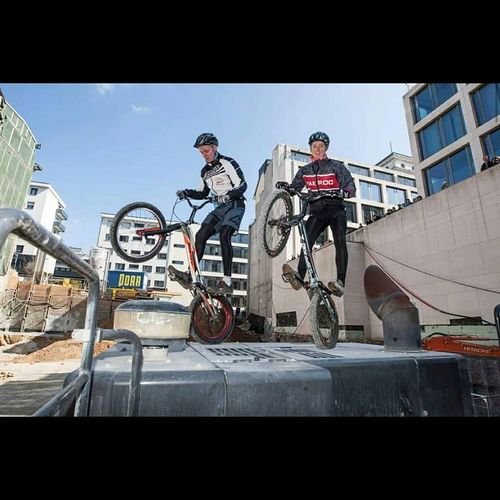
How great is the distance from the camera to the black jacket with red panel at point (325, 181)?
4969 millimetres

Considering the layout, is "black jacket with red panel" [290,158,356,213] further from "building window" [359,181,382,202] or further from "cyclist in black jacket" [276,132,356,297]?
"building window" [359,181,382,202]

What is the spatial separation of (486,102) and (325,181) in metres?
21.1

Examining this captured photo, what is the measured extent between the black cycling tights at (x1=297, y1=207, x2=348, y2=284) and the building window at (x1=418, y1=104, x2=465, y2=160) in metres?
21.3

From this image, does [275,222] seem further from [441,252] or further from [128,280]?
[128,280]

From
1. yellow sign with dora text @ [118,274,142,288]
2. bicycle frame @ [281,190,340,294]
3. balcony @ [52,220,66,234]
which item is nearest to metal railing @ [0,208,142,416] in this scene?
bicycle frame @ [281,190,340,294]

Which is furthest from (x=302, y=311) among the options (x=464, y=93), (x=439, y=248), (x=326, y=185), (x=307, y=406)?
(x=464, y=93)

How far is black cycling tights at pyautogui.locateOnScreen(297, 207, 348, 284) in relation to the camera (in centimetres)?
467

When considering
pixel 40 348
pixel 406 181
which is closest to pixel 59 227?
pixel 40 348

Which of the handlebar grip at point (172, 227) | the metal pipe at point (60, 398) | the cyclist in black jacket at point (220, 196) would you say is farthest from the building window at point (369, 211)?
the metal pipe at point (60, 398)

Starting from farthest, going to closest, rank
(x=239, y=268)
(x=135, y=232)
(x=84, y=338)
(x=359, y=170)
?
(x=239, y=268) → (x=359, y=170) → (x=135, y=232) → (x=84, y=338)

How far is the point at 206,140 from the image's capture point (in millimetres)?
4867

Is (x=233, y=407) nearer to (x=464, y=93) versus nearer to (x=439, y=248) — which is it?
(x=439, y=248)
